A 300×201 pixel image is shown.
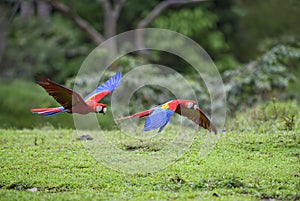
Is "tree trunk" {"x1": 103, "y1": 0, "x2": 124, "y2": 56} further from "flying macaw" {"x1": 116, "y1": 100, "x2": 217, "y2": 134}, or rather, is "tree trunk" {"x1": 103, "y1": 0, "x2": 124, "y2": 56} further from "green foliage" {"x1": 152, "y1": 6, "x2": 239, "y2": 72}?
"flying macaw" {"x1": 116, "y1": 100, "x2": 217, "y2": 134}

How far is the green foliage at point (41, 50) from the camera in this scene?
51.0ft

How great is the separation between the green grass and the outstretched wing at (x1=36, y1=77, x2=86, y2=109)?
789 millimetres

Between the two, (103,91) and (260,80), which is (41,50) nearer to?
(260,80)

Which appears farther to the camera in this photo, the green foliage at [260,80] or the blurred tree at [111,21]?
the blurred tree at [111,21]

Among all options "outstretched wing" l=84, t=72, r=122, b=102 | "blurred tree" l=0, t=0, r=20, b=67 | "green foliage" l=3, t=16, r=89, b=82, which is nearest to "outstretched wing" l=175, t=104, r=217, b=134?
"outstretched wing" l=84, t=72, r=122, b=102

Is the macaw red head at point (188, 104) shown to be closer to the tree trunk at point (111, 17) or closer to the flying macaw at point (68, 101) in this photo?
the flying macaw at point (68, 101)

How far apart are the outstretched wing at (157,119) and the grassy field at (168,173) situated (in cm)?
57

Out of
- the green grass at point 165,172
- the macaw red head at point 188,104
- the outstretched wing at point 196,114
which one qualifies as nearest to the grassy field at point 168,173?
the green grass at point 165,172

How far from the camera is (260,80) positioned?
12492 millimetres

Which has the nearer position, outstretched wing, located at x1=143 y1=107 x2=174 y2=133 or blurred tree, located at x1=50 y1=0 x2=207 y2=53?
outstretched wing, located at x1=143 y1=107 x2=174 y2=133

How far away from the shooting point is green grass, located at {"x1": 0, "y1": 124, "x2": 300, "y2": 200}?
480 centimetres

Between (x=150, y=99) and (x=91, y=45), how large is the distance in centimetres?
822

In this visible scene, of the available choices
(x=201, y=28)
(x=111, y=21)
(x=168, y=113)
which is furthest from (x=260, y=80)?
(x=168, y=113)

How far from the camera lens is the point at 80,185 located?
513cm
